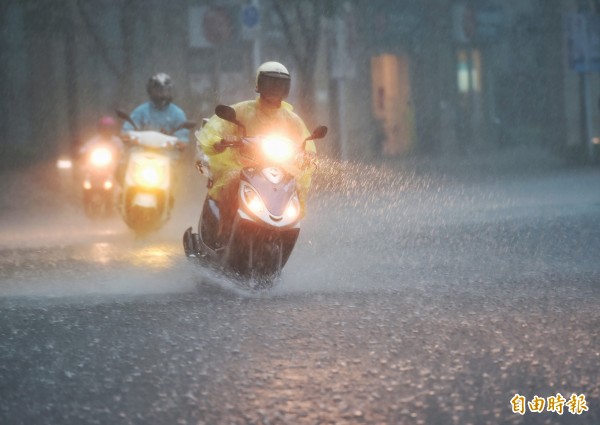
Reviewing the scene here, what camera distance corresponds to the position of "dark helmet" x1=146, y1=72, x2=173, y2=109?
12500 millimetres

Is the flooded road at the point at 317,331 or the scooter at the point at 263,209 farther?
the scooter at the point at 263,209

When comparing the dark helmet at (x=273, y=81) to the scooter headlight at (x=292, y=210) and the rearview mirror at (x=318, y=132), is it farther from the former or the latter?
the scooter headlight at (x=292, y=210)

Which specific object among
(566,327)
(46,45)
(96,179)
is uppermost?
(46,45)

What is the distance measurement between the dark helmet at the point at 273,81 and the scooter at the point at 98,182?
711 cm

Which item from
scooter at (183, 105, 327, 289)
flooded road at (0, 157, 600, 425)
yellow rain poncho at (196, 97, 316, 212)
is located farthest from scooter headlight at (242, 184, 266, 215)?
flooded road at (0, 157, 600, 425)

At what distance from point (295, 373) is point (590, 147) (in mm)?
22909

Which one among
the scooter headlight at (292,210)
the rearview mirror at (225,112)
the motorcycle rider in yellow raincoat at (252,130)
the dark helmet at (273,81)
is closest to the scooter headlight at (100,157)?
the motorcycle rider in yellow raincoat at (252,130)

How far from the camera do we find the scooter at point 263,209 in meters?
7.97

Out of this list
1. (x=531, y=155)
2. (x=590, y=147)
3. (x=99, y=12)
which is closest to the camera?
(x=590, y=147)

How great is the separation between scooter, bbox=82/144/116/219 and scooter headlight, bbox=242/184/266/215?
7.39 meters

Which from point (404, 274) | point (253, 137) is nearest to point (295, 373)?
point (253, 137)

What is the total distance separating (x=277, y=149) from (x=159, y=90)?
4.65 m

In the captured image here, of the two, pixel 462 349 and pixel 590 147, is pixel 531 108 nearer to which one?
pixel 590 147

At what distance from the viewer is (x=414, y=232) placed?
12500 mm
